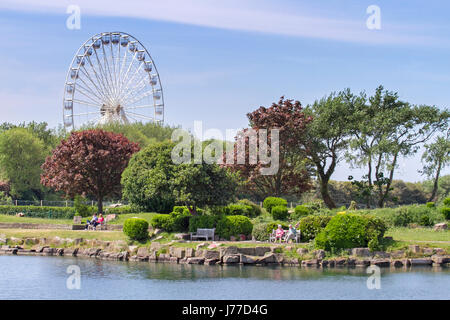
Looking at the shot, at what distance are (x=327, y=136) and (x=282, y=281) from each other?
2657 cm

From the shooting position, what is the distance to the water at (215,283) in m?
21.2

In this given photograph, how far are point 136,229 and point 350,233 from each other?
11319 millimetres

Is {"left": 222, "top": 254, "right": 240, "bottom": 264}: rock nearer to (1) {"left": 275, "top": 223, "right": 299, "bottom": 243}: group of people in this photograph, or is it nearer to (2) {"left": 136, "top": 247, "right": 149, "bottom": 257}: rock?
(1) {"left": 275, "top": 223, "right": 299, "bottom": 243}: group of people

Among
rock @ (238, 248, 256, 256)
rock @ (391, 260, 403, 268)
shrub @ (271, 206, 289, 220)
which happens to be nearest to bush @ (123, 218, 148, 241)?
rock @ (238, 248, 256, 256)

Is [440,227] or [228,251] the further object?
[440,227]

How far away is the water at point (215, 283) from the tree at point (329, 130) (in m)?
22.7

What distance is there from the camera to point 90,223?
38.3 metres

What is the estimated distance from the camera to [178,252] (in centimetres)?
3044

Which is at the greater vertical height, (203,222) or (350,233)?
(203,222)

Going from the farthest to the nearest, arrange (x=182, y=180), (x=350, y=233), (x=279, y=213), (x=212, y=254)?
1. (x=279, y=213)
2. (x=182, y=180)
3. (x=212, y=254)
4. (x=350, y=233)

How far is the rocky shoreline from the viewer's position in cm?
2744

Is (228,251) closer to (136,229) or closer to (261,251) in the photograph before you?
(261,251)

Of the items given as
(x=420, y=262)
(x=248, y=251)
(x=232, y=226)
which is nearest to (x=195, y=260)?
(x=248, y=251)
